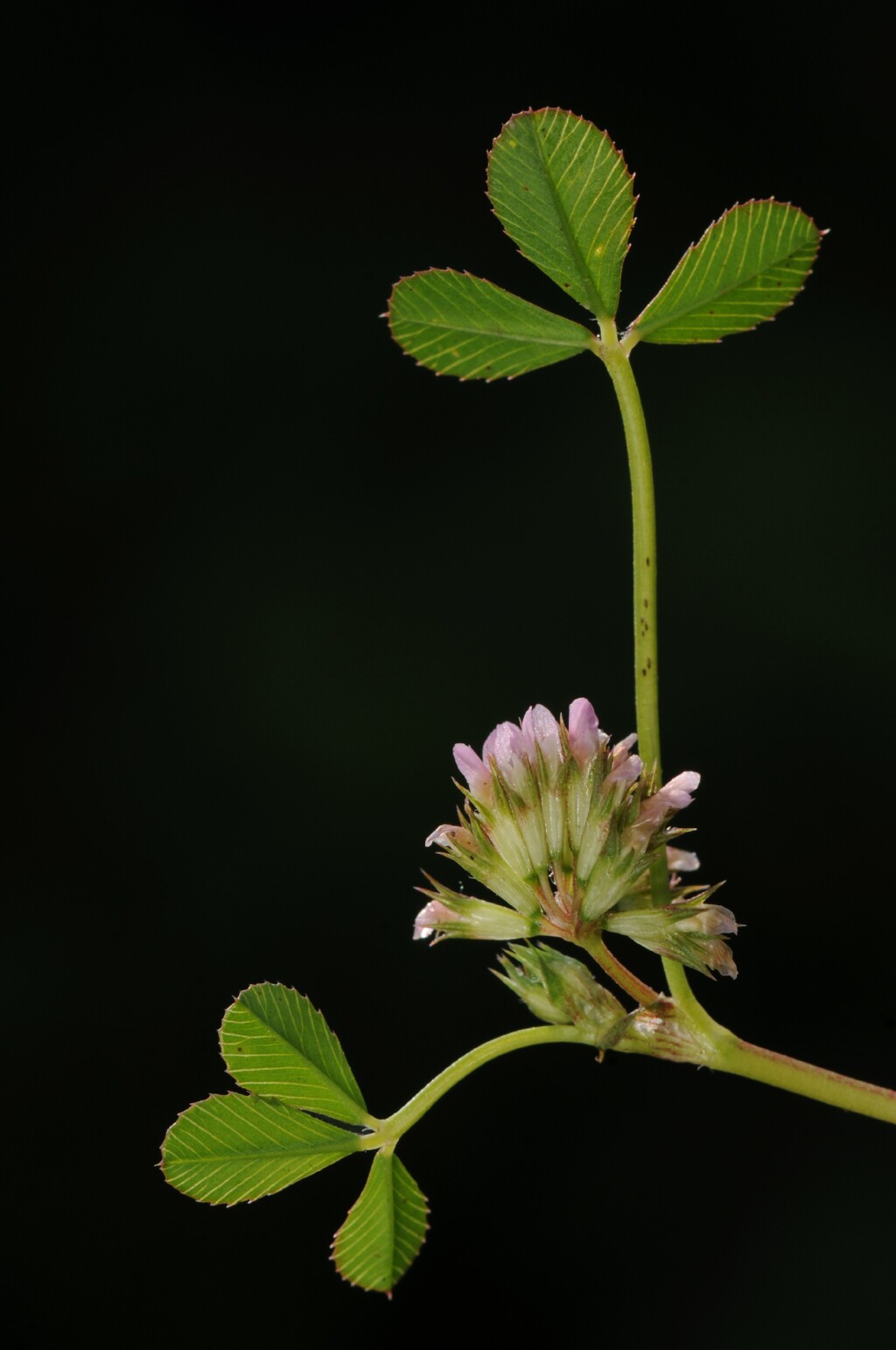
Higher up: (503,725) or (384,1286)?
(503,725)

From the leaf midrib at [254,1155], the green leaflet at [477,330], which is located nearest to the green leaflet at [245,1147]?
the leaf midrib at [254,1155]

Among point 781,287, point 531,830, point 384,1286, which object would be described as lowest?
point 384,1286

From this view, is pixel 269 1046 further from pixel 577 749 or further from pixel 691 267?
pixel 691 267

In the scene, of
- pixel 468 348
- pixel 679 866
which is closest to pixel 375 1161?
pixel 679 866

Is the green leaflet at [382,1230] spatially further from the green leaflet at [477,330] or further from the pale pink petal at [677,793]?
the green leaflet at [477,330]

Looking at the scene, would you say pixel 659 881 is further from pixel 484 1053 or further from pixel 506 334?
pixel 506 334

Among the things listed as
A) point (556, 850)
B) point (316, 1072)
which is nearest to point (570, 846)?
point (556, 850)
